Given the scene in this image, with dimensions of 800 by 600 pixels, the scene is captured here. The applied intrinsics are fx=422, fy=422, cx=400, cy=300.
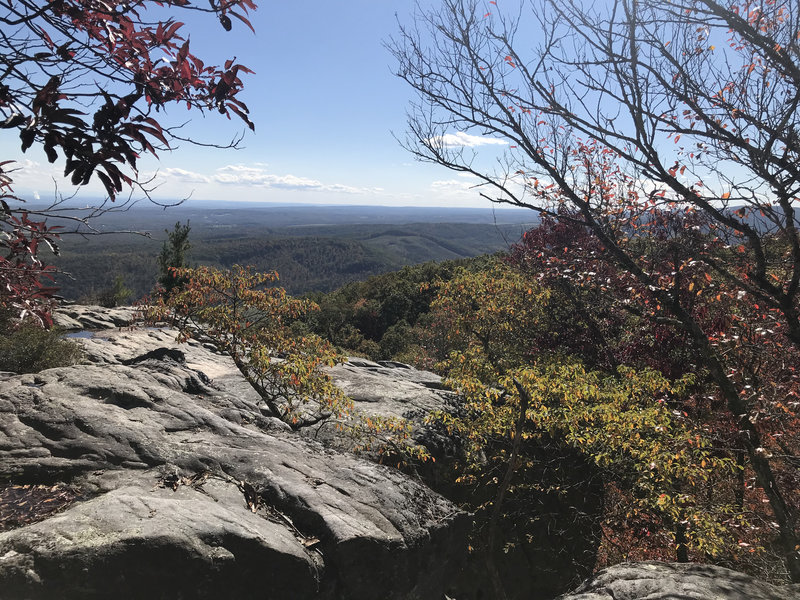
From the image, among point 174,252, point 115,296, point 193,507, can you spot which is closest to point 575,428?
point 193,507

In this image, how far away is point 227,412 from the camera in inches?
294

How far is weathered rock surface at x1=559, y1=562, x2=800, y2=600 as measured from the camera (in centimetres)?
454

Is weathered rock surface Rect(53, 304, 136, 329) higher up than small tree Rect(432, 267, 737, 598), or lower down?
lower down

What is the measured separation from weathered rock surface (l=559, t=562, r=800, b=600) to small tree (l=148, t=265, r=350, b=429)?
566cm

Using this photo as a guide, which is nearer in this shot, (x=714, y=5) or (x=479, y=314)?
(x=714, y=5)

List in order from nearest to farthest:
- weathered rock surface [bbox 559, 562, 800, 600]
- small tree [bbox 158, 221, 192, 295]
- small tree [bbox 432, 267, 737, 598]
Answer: weathered rock surface [bbox 559, 562, 800, 600]
small tree [bbox 432, 267, 737, 598]
small tree [bbox 158, 221, 192, 295]

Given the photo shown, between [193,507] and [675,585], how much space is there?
17.6 ft

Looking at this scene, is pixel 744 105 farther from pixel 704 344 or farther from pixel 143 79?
pixel 143 79

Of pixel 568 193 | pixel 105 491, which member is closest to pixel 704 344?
pixel 568 193

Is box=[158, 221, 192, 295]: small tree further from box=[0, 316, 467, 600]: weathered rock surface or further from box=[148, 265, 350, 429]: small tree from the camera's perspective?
box=[0, 316, 467, 600]: weathered rock surface

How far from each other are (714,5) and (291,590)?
7352mm

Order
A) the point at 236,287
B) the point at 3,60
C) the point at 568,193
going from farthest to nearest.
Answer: the point at 236,287
the point at 568,193
the point at 3,60

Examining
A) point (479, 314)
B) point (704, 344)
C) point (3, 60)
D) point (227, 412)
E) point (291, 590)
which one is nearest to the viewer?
point (3, 60)

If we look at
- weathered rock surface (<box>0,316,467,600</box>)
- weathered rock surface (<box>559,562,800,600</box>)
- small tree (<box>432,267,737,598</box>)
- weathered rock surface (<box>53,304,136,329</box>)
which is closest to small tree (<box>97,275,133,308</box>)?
weathered rock surface (<box>53,304,136,329</box>)
